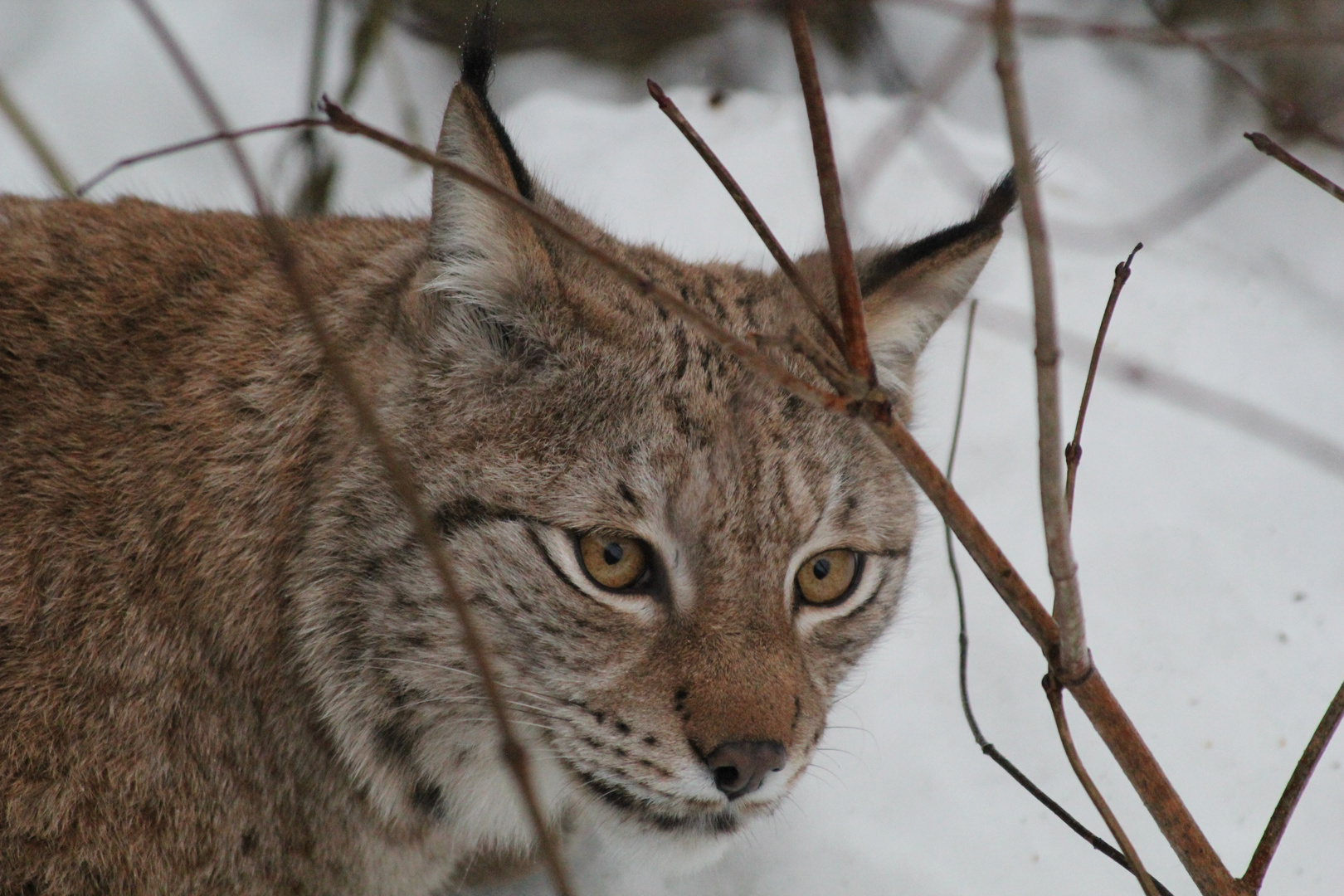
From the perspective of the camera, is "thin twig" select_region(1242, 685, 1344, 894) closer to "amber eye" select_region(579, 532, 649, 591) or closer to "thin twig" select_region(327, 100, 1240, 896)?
"thin twig" select_region(327, 100, 1240, 896)

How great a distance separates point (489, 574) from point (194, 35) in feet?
17.6

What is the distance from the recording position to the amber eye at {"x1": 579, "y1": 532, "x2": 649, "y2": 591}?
2645 mm

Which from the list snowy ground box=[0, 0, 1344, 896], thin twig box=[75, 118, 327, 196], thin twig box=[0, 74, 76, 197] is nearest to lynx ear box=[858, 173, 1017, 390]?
snowy ground box=[0, 0, 1344, 896]

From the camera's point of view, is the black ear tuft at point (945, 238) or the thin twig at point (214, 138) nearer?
the thin twig at point (214, 138)

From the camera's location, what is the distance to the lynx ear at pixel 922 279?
9.06 feet

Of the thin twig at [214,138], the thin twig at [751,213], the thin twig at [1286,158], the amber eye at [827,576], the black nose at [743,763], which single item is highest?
the thin twig at [214,138]

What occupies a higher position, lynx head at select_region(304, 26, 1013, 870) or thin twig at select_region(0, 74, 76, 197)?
thin twig at select_region(0, 74, 76, 197)

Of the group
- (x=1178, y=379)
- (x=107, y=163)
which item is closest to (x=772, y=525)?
(x=1178, y=379)

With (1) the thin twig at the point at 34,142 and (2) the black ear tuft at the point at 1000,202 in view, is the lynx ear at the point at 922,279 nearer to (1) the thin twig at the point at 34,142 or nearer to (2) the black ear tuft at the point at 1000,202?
(2) the black ear tuft at the point at 1000,202

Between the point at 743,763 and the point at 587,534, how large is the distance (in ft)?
1.81

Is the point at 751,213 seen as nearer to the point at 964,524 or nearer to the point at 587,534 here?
the point at 964,524

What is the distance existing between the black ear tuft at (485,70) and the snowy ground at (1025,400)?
1.18 m

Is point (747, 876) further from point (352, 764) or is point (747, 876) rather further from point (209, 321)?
point (209, 321)

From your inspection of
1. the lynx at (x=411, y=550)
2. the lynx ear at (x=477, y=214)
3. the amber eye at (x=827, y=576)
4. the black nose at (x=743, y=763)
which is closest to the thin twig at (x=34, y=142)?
the lynx at (x=411, y=550)
